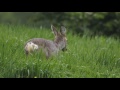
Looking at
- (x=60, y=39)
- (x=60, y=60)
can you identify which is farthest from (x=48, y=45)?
(x=60, y=39)

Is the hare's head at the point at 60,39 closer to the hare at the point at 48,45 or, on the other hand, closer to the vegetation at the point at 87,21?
the hare at the point at 48,45

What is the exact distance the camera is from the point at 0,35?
12.0m

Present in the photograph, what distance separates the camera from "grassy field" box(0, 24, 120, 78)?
31.1 feet

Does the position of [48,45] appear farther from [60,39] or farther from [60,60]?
[60,39]

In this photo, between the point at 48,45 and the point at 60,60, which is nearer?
the point at 60,60

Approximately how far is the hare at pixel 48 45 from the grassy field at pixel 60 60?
173 millimetres

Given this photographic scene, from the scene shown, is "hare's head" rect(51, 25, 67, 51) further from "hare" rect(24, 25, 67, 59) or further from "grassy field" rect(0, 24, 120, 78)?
"grassy field" rect(0, 24, 120, 78)

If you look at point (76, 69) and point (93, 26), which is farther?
point (93, 26)

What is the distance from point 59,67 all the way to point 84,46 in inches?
117

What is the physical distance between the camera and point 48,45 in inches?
424

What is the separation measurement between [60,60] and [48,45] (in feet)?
1.82

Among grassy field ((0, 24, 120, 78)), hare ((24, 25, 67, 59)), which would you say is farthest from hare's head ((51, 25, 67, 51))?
grassy field ((0, 24, 120, 78))

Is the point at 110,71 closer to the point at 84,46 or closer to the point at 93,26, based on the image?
the point at 84,46
